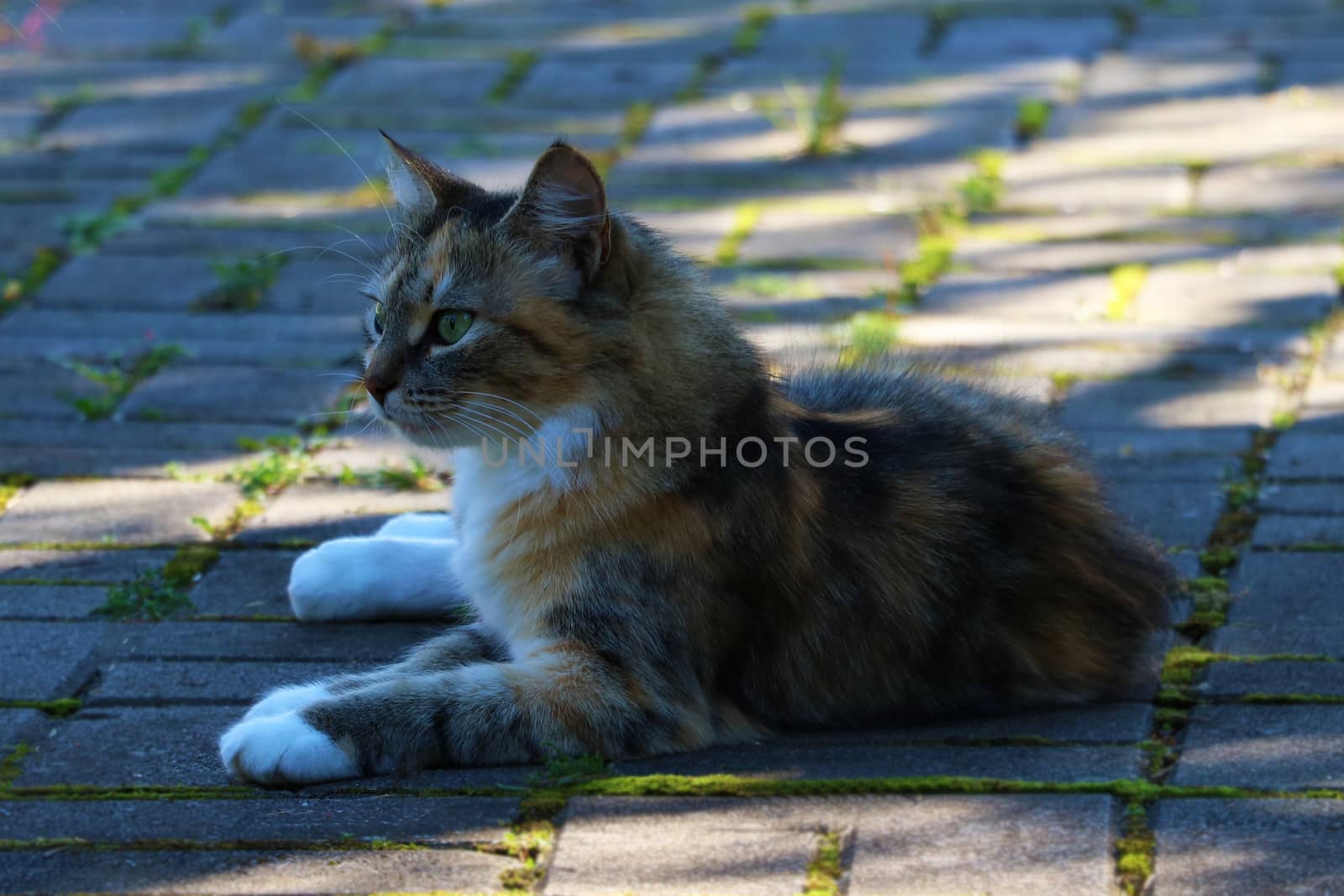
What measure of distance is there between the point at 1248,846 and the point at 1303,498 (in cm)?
164

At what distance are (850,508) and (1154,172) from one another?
355 centimetres

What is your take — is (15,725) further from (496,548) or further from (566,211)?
(566,211)

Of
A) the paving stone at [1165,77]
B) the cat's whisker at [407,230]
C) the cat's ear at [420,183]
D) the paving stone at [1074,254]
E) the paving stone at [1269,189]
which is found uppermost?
the paving stone at [1165,77]

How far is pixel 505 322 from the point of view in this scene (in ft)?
10.7

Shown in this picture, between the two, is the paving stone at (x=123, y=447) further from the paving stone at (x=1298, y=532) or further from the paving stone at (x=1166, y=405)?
the paving stone at (x=1298, y=532)

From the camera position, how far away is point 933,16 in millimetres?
8117

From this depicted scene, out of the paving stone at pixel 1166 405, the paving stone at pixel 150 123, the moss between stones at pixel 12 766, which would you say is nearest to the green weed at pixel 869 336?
the paving stone at pixel 1166 405

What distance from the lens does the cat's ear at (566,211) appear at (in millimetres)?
3102

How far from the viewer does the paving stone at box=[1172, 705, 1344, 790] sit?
2.91 metres

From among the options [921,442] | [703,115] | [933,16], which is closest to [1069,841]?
[921,442]

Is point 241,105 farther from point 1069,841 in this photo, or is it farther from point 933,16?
point 1069,841

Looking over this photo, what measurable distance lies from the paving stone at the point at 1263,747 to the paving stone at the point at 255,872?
124 cm

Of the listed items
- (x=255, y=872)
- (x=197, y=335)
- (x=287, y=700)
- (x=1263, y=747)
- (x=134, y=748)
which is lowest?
(x=255, y=872)

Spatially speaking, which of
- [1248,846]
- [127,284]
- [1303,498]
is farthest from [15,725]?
[1303,498]
